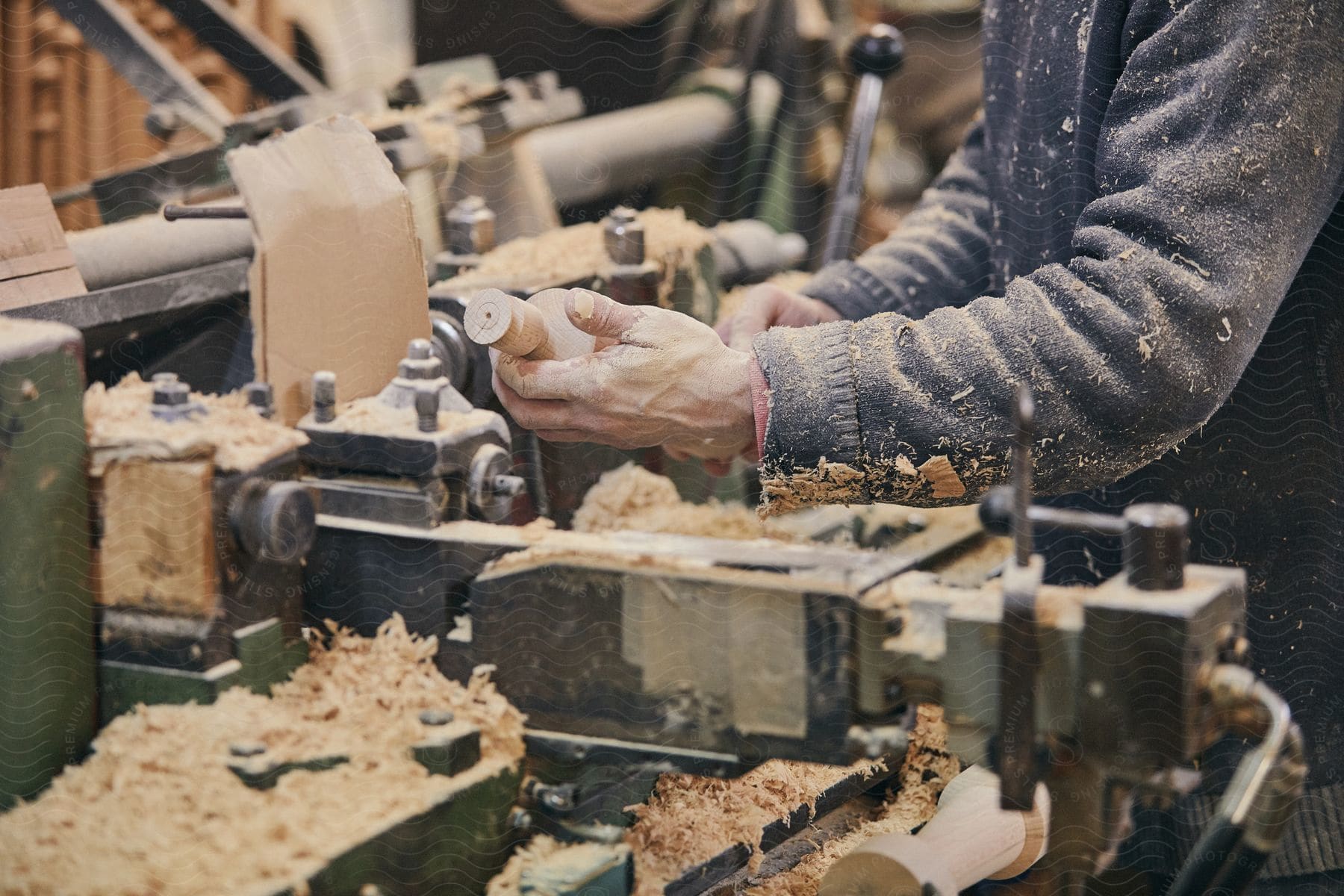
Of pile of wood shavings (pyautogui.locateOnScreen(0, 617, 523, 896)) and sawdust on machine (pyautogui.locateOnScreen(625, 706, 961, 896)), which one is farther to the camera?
sawdust on machine (pyautogui.locateOnScreen(625, 706, 961, 896))

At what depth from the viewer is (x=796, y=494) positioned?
0.94 metres

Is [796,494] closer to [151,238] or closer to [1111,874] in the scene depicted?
[1111,874]

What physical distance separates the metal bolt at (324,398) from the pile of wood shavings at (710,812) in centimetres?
34

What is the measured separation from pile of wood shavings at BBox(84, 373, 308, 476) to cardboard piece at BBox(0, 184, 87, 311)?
10cm

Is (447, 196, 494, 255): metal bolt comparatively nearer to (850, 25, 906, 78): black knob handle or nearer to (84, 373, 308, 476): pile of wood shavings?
(84, 373, 308, 476): pile of wood shavings

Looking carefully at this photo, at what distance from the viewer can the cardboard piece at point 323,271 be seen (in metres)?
0.96

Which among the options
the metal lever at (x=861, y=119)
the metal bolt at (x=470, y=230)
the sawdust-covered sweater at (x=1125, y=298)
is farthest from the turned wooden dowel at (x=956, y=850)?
the metal lever at (x=861, y=119)

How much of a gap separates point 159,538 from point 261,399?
13 centimetres

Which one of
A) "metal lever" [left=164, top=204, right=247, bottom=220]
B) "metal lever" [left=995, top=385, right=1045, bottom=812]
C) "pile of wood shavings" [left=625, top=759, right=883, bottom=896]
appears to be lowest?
"pile of wood shavings" [left=625, top=759, right=883, bottom=896]

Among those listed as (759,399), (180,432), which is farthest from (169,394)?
(759,399)

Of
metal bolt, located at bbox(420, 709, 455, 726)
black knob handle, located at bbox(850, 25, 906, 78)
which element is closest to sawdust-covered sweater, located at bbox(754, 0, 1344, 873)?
metal bolt, located at bbox(420, 709, 455, 726)

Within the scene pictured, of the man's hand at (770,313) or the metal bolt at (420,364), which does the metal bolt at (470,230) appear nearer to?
the man's hand at (770,313)

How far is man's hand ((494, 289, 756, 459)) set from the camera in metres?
0.94

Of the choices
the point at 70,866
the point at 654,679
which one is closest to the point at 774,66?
the point at 654,679
